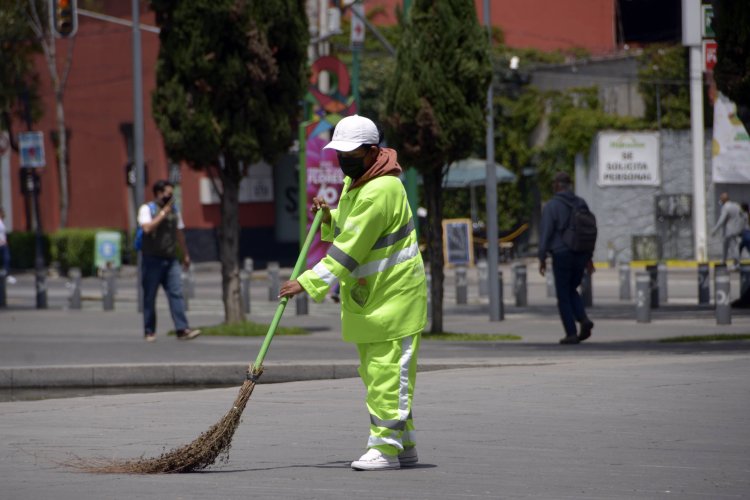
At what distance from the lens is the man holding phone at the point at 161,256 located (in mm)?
16859

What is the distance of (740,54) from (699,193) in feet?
69.2

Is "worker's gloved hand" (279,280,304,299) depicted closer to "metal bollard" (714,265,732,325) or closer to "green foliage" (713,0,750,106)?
"green foliage" (713,0,750,106)

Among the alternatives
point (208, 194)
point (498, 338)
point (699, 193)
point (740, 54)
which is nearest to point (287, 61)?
point (498, 338)

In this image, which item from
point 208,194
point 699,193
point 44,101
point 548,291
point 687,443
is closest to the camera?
point 687,443

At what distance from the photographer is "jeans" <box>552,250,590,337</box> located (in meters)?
16.3

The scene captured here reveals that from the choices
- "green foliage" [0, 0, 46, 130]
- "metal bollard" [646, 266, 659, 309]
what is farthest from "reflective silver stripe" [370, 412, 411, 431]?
"green foliage" [0, 0, 46, 130]

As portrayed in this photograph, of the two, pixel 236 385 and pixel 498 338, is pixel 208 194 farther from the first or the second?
pixel 236 385

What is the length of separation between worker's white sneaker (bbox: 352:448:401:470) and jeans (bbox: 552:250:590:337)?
355 inches

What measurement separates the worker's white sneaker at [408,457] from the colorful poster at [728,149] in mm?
30218

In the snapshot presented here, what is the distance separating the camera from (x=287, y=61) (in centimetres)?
1803

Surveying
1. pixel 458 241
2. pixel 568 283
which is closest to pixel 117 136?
pixel 458 241

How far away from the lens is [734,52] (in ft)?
52.1

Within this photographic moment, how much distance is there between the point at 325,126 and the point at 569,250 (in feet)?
24.4

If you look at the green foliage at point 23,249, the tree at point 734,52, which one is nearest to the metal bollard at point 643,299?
the tree at point 734,52
